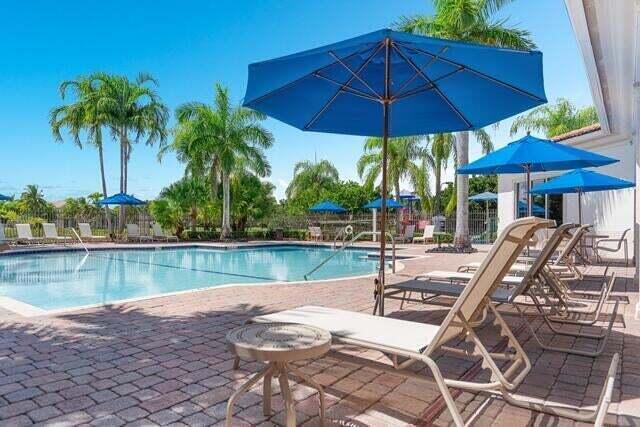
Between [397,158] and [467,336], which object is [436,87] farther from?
[397,158]

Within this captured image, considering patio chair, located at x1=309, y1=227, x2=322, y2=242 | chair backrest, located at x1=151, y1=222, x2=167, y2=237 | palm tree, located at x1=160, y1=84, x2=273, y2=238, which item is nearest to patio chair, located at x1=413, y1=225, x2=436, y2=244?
patio chair, located at x1=309, y1=227, x2=322, y2=242

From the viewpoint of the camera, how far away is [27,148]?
4334 centimetres

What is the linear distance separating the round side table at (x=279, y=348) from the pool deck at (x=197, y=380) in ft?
1.53

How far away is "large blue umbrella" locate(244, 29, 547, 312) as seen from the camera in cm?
359

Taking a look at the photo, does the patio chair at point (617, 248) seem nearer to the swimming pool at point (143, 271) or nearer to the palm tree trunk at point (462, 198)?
the palm tree trunk at point (462, 198)

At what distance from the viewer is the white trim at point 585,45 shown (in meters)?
4.70

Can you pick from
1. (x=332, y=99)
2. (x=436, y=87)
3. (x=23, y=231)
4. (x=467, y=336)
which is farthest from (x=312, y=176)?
(x=467, y=336)

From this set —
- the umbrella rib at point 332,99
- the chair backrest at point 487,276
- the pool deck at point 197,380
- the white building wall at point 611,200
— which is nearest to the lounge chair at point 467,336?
the chair backrest at point 487,276

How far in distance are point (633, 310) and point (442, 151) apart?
17695 mm

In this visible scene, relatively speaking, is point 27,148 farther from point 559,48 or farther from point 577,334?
point 577,334

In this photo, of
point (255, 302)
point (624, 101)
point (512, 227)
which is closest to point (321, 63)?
point (512, 227)

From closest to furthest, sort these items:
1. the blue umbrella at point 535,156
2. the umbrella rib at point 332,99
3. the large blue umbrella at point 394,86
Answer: the large blue umbrella at point 394,86 < the umbrella rib at point 332,99 < the blue umbrella at point 535,156

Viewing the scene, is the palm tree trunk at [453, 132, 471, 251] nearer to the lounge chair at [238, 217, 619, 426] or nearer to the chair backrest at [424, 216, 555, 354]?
the lounge chair at [238, 217, 619, 426]

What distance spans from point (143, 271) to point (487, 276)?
11.6 meters
